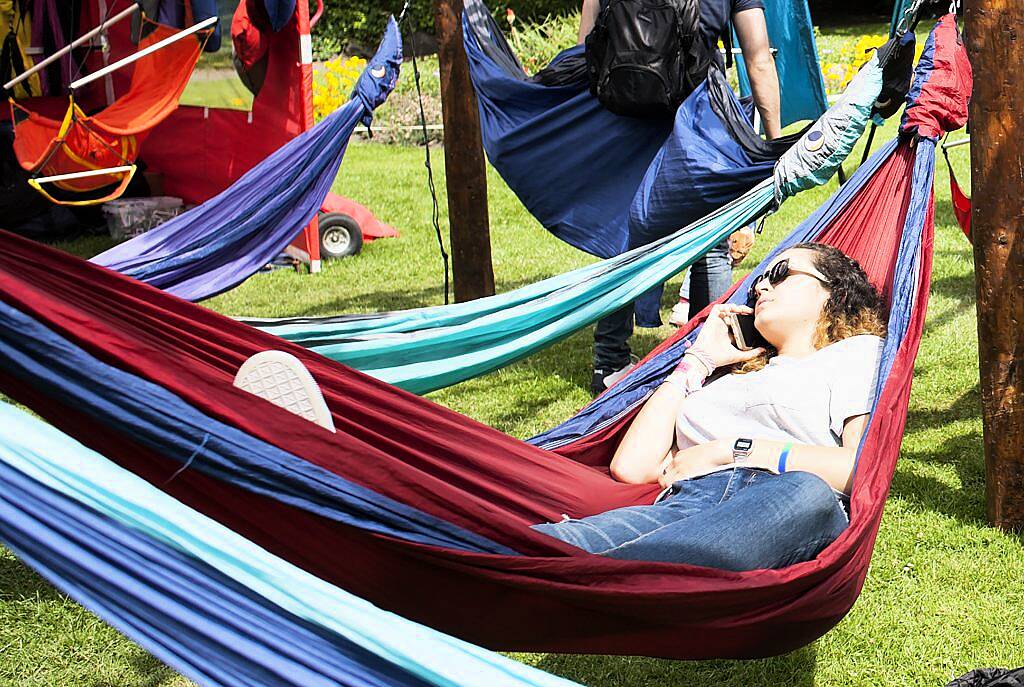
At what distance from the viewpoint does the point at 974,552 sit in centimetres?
249

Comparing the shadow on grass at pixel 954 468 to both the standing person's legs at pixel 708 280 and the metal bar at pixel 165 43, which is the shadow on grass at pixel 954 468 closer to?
the standing person's legs at pixel 708 280

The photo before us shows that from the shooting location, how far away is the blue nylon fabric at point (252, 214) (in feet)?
12.4

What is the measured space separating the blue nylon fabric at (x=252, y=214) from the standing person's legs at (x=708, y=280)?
1.22 meters

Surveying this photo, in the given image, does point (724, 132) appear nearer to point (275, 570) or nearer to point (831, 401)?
point (831, 401)

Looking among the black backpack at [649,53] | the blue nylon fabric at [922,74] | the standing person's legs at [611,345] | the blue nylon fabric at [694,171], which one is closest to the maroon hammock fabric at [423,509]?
the blue nylon fabric at [922,74]

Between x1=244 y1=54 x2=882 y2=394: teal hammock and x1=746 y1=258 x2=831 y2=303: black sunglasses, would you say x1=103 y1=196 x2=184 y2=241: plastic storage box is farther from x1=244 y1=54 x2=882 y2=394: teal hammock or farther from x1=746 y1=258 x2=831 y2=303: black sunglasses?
x1=746 y1=258 x2=831 y2=303: black sunglasses

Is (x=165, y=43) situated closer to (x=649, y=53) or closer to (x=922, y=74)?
(x=649, y=53)

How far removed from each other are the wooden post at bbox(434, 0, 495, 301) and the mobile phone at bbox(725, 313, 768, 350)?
5.81 ft

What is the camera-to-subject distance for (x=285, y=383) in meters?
1.73

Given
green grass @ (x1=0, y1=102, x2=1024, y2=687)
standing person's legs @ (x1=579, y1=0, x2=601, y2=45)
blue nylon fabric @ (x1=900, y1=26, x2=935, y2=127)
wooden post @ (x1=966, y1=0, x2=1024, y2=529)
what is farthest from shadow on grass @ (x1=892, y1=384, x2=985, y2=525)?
standing person's legs @ (x1=579, y1=0, x2=601, y2=45)

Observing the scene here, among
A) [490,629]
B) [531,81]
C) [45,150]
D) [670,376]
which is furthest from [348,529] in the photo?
[45,150]

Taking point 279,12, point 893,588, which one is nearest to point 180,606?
point 893,588

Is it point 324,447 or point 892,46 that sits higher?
point 892,46

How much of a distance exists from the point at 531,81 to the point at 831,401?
5.75 ft
